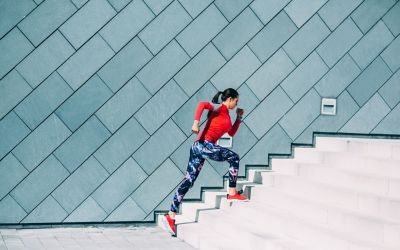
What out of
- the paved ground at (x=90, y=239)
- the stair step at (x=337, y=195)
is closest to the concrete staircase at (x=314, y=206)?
the stair step at (x=337, y=195)

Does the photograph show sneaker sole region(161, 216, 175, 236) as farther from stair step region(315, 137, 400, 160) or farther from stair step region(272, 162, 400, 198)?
stair step region(315, 137, 400, 160)

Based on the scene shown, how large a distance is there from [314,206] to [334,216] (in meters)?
→ 0.43

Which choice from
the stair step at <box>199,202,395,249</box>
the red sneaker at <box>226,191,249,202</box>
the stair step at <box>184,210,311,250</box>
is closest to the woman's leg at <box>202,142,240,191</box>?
the red sneaker at <box>226,191,249,202</box>

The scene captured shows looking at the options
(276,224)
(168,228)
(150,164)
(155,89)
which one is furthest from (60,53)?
(276,224)

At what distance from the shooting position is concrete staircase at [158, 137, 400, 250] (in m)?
6.13

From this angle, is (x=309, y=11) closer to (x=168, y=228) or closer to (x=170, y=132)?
(x=170, y=132)

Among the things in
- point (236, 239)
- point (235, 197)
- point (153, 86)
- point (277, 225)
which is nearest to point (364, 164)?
point (277, 225)

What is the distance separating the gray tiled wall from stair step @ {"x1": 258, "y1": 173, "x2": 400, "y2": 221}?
1.00 m

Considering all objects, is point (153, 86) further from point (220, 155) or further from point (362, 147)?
point (362, 147)

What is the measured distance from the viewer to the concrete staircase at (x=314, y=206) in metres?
6.13

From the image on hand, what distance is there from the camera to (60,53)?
8305mm

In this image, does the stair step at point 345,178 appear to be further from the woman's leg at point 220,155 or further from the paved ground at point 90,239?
the paved ground at point 90,239

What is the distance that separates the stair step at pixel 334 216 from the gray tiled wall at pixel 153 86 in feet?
4.39

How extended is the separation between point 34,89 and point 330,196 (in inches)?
159
